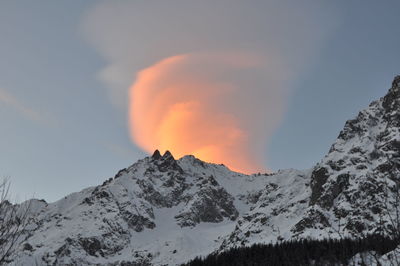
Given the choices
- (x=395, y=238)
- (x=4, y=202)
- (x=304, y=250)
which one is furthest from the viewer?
(x=304, y=250)

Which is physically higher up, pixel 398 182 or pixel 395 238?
pixel 398 182

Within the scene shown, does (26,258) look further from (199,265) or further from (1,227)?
(1,227)

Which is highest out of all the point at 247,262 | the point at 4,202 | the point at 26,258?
the point at 26,258

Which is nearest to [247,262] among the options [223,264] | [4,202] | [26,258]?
[223,264]

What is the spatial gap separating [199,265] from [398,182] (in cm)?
13963

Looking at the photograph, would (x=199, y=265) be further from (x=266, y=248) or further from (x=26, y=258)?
(x=26, y=258)

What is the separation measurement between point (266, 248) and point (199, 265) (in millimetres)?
20577

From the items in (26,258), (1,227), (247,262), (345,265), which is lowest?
(345,265)

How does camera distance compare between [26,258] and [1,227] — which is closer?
[1,227]

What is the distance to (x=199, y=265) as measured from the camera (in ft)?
482

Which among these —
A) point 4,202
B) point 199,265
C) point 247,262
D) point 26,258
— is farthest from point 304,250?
point 4,202

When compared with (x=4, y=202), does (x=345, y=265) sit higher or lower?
lower

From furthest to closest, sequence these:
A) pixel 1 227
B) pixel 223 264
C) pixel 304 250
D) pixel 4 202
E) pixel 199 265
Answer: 1. pixel 199 265
2. pixel 223 264
3. pixel 304 250
4. pixel 4 202
5. pixel 1 227

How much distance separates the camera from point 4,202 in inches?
680
